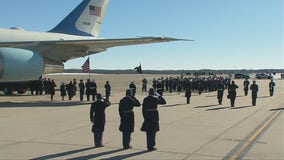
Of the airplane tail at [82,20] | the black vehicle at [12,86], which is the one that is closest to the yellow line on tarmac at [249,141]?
the black vehicle at [12,86]

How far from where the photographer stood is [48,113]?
15.8 metres

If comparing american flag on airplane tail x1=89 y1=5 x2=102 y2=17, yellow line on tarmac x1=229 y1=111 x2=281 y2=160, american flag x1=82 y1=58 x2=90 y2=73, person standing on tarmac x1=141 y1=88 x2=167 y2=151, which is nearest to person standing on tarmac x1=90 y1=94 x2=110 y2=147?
person standing on tarmac x1=141 y1=88 x2=167 y2=151

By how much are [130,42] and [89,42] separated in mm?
2751

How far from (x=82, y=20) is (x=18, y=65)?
12.1 metres

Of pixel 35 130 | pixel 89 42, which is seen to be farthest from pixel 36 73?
pixel 35 130

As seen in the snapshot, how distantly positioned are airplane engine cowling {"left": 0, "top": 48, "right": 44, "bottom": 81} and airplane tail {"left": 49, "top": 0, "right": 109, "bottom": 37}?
10.2 metres

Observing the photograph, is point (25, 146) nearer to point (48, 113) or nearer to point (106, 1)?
point (48, 113)

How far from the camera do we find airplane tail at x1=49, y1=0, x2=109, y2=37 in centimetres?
3033

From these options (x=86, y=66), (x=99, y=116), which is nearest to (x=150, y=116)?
(x=99, y=116)

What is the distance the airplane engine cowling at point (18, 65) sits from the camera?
1888 centimetres

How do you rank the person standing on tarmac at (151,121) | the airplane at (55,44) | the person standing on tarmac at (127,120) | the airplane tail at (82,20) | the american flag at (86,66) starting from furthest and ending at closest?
1. the airplane tail at (82,20)
2. the american flag at (86,66)
3. the airplane at (55,44)
4. the person standing on tarmac at (127,120)
5. the person standing on tarmac at (151,121)

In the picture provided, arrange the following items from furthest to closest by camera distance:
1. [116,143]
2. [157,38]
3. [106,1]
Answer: [106,1]
[157,38]
[116,143]

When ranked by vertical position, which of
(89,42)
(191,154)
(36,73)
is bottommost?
(191,154)

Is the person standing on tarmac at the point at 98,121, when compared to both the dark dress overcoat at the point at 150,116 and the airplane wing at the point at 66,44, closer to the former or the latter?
the dark dress overcoat at the point at 150,116
